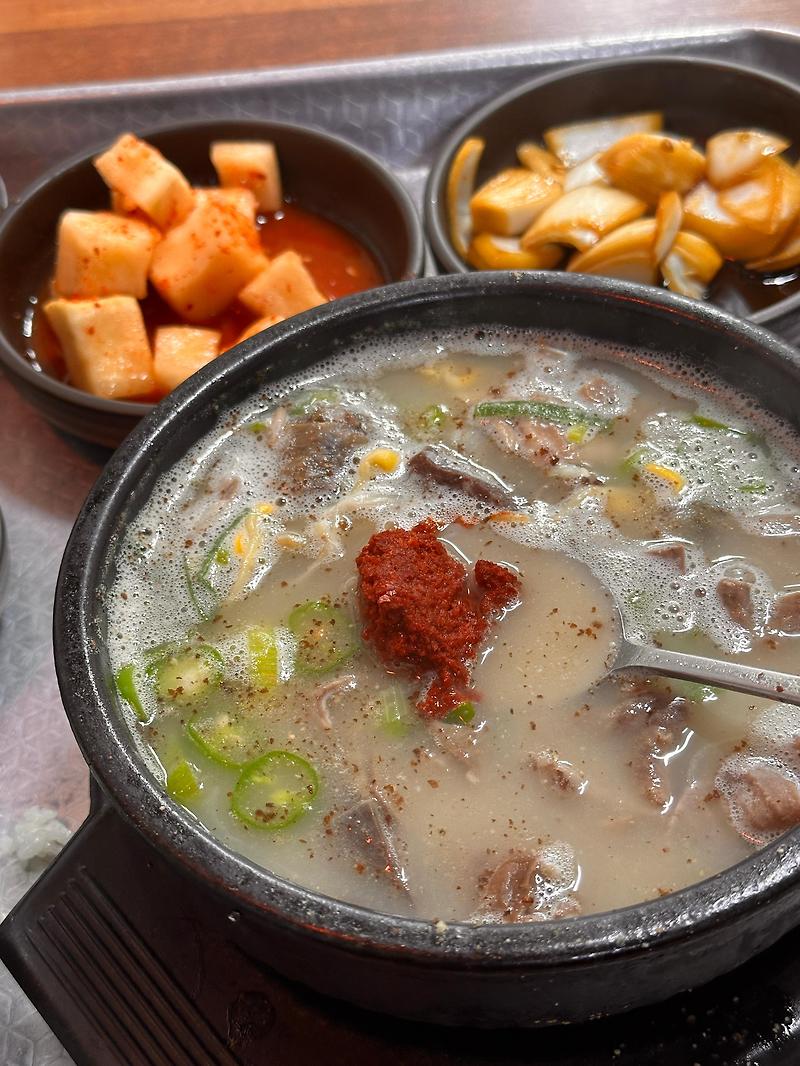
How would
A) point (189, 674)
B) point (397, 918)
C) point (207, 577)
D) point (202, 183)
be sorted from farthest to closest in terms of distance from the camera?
point (202, 183) → point (207, 577) → point (189, 674) → point (397, 918)

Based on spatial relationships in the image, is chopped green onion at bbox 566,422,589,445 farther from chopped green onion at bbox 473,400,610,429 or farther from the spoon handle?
the spoon handle

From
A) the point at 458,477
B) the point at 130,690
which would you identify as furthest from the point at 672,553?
the point at 130,690

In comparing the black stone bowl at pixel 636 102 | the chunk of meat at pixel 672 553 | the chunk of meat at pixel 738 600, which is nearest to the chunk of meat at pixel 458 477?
the chunk of meat at pixel 672 553

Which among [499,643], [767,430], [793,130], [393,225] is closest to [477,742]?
[499,643]

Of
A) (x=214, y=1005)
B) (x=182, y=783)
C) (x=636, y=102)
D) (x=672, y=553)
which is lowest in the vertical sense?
(x=214, y=1005)

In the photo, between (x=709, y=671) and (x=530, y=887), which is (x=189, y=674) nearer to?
(x=530, y=887)

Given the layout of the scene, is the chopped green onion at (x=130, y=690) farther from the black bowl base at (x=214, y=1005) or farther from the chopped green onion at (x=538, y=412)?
the chopped green onion at (x=538, y=412)

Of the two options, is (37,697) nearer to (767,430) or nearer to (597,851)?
(597,851)

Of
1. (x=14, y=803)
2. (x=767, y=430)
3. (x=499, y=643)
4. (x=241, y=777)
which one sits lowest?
(x=14, y=803)
